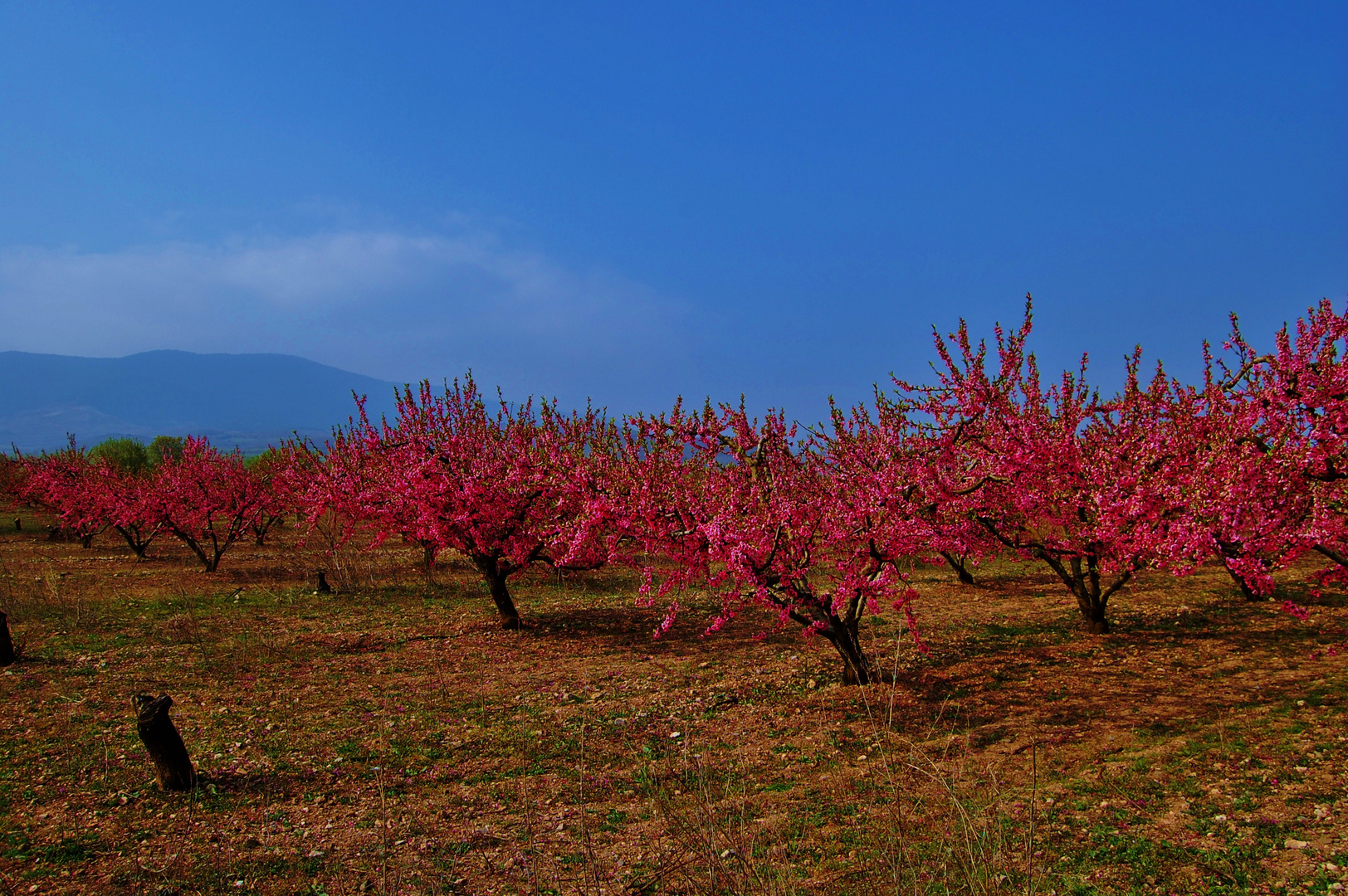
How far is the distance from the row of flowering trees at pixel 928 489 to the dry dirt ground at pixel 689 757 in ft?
4.54

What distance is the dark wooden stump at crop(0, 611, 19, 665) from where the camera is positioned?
1142 centimetres

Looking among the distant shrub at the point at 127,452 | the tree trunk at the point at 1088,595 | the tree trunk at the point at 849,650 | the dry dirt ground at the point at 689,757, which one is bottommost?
the dry dirt ground at the point at 689,757

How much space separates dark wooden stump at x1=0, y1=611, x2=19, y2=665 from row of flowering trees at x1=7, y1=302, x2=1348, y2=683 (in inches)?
248

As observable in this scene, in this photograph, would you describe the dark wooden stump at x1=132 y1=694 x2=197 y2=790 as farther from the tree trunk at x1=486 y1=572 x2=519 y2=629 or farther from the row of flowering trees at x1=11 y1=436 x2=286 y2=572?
the row of flowering trees at x1=11 y1=436 x2=286 y2=572

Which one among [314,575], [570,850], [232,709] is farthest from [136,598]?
[570,850]

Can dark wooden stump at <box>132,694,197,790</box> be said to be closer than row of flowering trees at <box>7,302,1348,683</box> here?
Yes

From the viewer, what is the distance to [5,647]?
37.8 feet

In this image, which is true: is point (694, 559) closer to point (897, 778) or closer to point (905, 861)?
point (897, 778)

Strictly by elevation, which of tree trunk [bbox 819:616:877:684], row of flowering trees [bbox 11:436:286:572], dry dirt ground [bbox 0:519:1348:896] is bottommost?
dry dirt ground [bbox 0:519:1348:896]

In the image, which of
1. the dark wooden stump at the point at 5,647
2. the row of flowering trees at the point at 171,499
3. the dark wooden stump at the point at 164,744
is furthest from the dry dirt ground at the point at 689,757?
the row of flowering trees at the point at 171,499

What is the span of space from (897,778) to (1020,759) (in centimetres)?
146

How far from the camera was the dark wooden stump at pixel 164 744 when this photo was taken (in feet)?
22.6

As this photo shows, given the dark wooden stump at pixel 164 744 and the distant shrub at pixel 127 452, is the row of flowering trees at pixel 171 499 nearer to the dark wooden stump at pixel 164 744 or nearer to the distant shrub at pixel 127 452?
the dark wooden stump at pixel 164 744

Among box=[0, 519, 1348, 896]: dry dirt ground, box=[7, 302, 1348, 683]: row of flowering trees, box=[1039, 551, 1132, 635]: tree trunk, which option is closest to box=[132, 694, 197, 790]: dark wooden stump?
box=[0, 519, 1348, 896]: dry dirt ground
